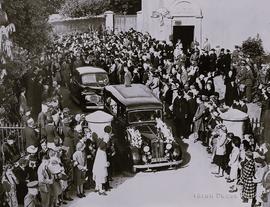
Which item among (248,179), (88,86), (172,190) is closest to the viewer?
(248,179)

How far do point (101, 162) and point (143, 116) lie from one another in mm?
554

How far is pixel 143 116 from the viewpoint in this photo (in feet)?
14.2

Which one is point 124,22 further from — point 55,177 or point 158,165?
point 55,177

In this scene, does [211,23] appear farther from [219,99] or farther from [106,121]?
[106,121]

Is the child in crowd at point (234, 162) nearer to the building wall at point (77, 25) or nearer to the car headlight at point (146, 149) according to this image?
the car headlight at point (146, 149)

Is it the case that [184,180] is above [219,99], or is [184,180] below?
below

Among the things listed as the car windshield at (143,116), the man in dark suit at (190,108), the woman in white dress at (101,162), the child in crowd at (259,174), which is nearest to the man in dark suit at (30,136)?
the woman in white dress at (101,162)

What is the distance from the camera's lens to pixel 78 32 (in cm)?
430

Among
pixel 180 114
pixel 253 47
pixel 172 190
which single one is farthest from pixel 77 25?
pixel 172 190

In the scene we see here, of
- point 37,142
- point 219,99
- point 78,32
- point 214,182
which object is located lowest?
point 214,182

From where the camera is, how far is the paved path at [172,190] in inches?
166

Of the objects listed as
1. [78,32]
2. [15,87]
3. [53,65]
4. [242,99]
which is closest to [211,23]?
[242,99]

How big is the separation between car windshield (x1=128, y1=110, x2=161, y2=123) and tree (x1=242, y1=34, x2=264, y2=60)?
3.10 feet

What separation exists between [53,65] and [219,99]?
1519 mm
